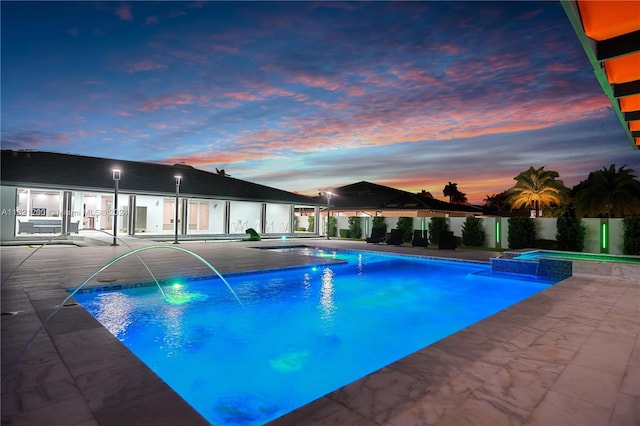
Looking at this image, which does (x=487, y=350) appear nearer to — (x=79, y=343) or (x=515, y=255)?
(x=79, y=343)

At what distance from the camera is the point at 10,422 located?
2.45 meters

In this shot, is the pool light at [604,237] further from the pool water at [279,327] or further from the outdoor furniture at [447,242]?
the pool water at [279,327]

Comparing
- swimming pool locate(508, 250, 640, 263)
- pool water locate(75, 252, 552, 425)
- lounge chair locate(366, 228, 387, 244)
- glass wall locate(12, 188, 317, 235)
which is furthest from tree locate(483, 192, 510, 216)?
pool water locate(75, 252, 552, 425)

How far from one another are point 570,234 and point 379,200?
723 inches

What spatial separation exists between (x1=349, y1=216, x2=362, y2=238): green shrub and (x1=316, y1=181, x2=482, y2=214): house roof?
3.82m

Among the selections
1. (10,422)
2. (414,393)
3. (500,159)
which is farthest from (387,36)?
(500,159)

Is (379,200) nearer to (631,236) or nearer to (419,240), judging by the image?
(419,240)

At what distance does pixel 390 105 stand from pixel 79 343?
18.7m

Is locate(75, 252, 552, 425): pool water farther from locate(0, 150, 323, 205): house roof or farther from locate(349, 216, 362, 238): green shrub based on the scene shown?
locate(349, 216, 362, 238): green shrub

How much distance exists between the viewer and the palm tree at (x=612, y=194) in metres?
23.7

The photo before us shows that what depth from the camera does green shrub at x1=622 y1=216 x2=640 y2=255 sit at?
620 inches

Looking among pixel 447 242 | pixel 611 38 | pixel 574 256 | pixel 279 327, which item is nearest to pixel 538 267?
pixel 574 256

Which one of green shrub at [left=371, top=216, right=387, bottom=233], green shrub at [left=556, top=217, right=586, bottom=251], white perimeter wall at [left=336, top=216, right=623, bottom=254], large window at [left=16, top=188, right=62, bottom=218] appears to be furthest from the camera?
green shrub at [left=371, top=216, right=387, bottom=233]

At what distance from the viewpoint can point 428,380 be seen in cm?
322
